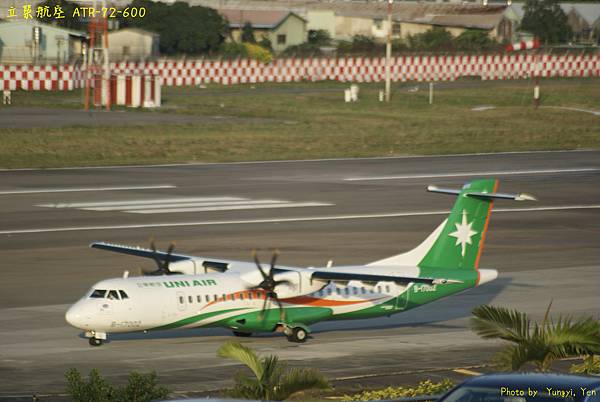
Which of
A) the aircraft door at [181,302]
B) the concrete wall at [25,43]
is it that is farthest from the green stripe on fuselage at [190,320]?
the concrete wall at [25,43]

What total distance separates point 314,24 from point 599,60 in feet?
121

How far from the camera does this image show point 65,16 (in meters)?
113

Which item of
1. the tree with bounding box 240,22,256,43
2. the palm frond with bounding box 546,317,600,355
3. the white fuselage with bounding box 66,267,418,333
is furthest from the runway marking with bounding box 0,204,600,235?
the tree with bounding box 240,22,256,43

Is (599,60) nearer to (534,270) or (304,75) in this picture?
(304,75)

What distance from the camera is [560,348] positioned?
1805cm

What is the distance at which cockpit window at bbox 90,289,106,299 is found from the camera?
27.8 m

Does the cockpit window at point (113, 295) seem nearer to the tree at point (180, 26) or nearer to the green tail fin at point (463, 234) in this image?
the green tail fin at point (463, 234)

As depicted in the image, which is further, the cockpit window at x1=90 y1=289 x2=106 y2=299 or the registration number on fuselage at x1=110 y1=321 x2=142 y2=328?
the cockpit window at x1=90 y1=289 x2=106 y2=299

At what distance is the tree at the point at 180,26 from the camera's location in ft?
396

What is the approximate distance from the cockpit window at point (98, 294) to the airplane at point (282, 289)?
0.03 m

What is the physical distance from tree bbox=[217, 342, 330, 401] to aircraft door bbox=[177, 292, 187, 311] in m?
10.7

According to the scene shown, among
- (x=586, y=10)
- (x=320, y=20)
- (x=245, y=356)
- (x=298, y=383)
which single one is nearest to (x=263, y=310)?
(x=245, y=356)

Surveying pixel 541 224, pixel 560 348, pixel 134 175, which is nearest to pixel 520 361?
pixel 560 348

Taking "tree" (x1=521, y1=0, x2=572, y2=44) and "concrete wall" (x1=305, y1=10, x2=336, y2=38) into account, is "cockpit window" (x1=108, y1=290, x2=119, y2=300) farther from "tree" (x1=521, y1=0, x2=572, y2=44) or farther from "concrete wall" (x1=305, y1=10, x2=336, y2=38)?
"tree" (x1=521, y1=0, x2=572, y2=44)
